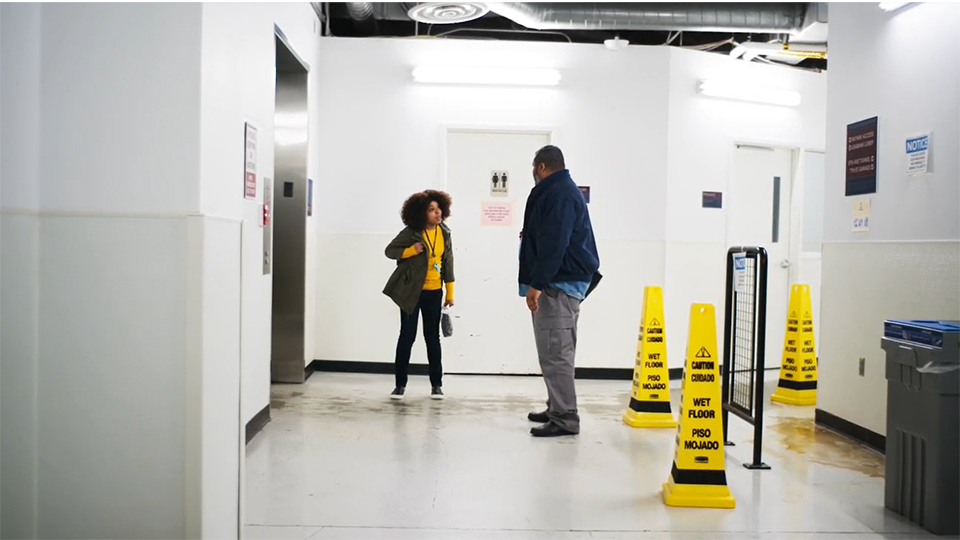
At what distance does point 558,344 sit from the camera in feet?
14.1

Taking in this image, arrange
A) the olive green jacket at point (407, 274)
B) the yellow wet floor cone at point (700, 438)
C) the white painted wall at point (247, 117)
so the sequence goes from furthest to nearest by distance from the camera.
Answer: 1. the olive green jacket at point (407, 274)
2. the yellow wet floor cone at point (700, 438)
3. the white painted wall at point (247, 117)

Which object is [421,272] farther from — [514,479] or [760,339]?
[760,339]

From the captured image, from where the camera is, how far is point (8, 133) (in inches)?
77.5

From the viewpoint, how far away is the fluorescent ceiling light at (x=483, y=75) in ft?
20.6

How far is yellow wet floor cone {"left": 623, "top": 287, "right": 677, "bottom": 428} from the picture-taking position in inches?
185

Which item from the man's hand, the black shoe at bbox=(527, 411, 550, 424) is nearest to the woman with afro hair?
the black shoe at bbox=(527, 411, 550, 424)

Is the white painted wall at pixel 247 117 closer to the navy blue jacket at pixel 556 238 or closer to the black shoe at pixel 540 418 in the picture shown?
the navy blue jacket at pixel 556 238

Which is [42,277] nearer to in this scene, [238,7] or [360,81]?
[238,7]

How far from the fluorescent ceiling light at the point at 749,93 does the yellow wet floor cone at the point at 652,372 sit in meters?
2.57

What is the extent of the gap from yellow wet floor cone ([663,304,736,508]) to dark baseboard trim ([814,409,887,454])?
4.36 ft

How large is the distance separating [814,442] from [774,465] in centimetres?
68

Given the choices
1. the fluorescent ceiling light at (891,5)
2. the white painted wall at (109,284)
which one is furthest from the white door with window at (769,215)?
the white painted wall at (109,284)

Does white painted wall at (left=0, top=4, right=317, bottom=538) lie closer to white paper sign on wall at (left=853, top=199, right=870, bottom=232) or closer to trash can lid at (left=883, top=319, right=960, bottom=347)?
trash can lid at (left=883, top=319, right=960, bottom=347)

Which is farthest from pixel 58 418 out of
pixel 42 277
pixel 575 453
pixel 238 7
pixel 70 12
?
pixel 575 453
